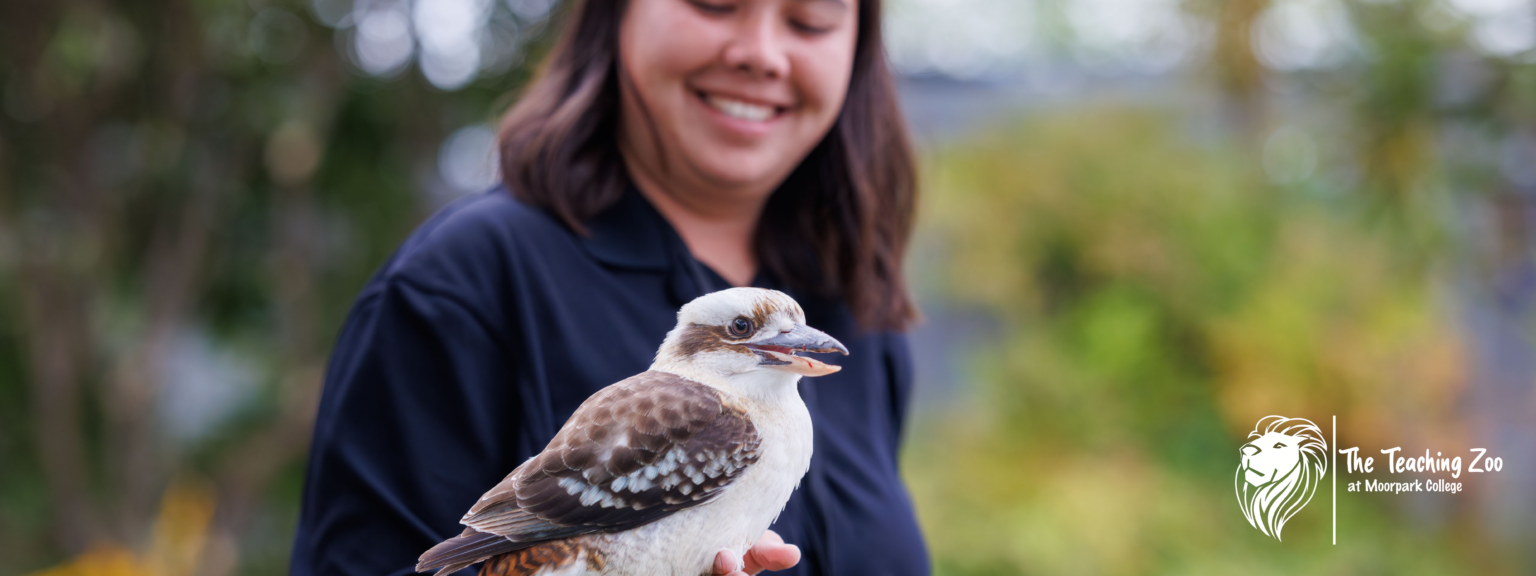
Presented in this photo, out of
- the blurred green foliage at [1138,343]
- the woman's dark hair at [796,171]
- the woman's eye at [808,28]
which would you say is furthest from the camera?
the blurred green foliage at [1138,343]

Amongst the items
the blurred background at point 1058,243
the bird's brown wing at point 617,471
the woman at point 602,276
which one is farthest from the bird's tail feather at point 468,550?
the blurred background at point 1058,243

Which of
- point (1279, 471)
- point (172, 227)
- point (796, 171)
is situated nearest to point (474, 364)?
point (796, 171)

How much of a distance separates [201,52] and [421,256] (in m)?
4.35

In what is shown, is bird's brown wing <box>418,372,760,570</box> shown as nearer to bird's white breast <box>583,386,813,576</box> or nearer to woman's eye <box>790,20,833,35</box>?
bird's white breast <box>583,386,813,576</box>

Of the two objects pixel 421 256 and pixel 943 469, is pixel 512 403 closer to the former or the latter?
pixel 421 256

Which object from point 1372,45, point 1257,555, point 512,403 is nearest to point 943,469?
point 1257,555

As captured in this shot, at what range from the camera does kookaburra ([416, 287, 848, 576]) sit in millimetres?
839

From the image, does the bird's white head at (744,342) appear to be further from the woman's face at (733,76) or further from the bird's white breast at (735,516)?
the woman's face at (733,76)

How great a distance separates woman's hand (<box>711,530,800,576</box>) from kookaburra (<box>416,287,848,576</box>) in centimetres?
1

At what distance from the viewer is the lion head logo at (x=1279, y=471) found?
1529 millimetres

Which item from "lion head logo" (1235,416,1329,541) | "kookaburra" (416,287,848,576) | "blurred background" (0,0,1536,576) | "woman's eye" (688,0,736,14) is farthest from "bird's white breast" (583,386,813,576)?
"blurred background" (0,0,1536,576)

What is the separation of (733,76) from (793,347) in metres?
0.48

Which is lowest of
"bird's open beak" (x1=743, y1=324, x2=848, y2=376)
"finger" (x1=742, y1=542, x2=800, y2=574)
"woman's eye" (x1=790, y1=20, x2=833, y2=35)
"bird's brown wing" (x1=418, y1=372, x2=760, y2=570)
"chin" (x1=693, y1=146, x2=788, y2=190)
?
"finger" (x1=742, y1=542, x2=800, y2=574)

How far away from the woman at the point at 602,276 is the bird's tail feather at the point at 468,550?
14.3 inches
